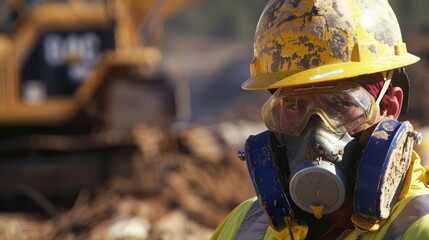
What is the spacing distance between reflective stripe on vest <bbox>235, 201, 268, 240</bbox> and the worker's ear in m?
0.53

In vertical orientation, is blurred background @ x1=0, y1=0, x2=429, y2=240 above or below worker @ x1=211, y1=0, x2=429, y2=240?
below

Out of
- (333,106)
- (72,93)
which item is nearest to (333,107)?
(333,106)

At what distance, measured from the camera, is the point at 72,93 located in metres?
16.2

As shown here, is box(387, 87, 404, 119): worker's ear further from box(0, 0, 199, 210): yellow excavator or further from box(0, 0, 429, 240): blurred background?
box(0, 0, 199, 210): yellow excavator

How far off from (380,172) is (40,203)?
12.3 metres

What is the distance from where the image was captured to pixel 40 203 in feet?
49.3

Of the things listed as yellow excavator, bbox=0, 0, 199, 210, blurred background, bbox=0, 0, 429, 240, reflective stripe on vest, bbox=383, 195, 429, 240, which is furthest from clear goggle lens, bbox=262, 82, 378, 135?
yellow excavator, bbox=0, 0, 199, 210

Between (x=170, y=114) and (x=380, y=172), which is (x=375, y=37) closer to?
(x=380, y=172)

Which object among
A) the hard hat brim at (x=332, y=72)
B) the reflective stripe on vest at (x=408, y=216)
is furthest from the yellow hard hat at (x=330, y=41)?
the reflective stripe on vest at (x=408, y=216)

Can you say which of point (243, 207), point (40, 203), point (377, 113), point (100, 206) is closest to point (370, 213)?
point (377, 113)

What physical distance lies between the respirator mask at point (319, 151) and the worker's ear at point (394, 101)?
8 cm

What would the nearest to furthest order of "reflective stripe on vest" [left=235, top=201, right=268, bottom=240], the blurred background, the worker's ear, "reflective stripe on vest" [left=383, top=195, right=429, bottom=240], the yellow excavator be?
"reflective stripe on vest" [left=383, top=195, right=429, bottom=240], the worker's ear, "reflective stripe on vest" [left=235, top=201, right=268, bottom=240], the blurred background, the yellow excavator

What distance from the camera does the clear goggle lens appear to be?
10.7 ft

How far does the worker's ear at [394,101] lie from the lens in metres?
3.37
